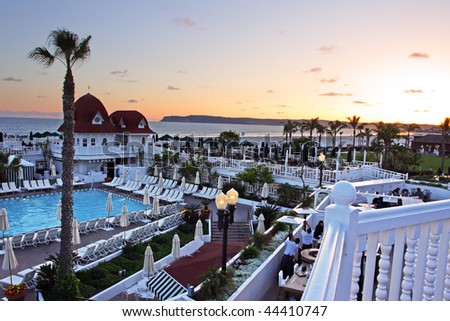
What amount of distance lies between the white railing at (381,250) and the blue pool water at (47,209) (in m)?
17.2

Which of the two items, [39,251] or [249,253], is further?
[39,251]

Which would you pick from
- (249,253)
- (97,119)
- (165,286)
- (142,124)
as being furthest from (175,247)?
(142,124)

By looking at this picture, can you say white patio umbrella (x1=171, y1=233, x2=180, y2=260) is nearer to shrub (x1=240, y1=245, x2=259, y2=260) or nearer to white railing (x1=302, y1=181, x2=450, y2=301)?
shrub (x1=240, y1=245, x2=259, y2=260)

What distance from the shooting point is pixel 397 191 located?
52.8 ft

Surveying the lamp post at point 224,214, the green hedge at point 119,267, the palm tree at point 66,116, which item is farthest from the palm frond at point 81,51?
the green hedge at point 119,267

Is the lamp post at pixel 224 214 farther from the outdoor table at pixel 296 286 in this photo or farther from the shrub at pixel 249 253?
the outdoor table at pixel 296 286

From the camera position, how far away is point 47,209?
1955cm

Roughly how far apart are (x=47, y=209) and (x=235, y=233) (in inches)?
434

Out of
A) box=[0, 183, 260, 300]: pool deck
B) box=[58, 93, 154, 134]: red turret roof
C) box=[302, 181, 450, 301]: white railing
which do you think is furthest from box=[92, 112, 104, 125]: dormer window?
box=[302, 181, 450, 301]: white railing

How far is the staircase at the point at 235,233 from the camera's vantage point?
49.4ft

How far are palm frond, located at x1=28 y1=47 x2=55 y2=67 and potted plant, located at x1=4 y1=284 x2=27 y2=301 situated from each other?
5730mm

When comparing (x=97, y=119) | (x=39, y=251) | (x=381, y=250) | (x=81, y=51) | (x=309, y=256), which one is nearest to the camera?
(x=381, y=250)

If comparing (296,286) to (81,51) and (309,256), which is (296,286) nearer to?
(309,256)
